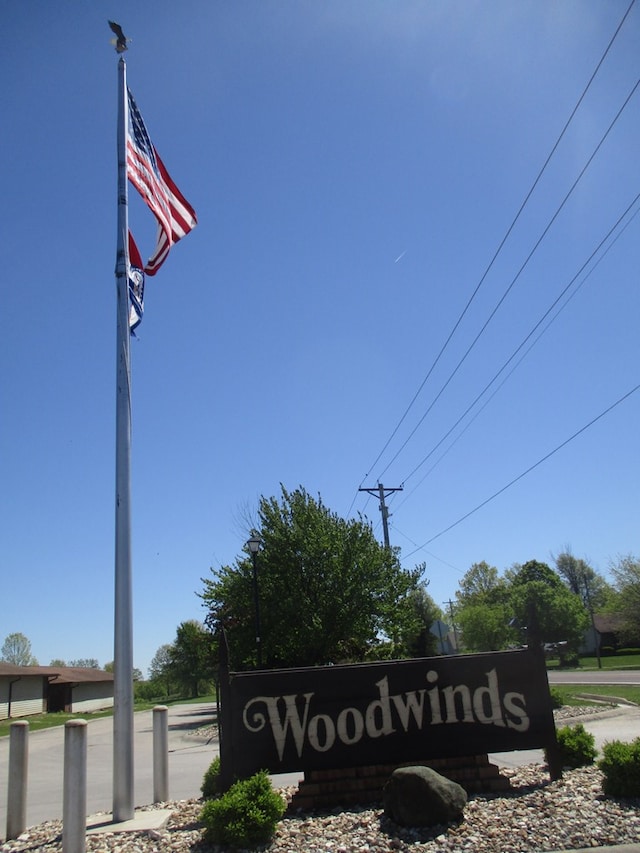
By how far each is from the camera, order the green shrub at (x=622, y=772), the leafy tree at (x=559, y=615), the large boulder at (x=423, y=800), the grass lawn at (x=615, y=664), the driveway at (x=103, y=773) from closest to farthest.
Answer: the large boulder at (x=423, y=800) < the green shrub at (x=622, y=772) < the driveway at (x=103, y=773) < the grass lawn at (x=615, y=664) < the leafy tree at (x=559, y=615)

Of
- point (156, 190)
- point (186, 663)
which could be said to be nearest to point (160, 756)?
point (156, 190)

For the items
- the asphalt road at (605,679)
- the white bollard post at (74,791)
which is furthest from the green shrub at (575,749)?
the asphalt road at (605,679)

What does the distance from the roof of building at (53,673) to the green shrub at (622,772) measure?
40.2 metres

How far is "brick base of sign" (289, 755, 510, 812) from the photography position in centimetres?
752

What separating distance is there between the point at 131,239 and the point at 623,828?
9.20 metres

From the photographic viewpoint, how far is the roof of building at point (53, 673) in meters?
42.0

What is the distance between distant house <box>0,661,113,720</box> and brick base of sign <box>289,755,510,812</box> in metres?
38.2

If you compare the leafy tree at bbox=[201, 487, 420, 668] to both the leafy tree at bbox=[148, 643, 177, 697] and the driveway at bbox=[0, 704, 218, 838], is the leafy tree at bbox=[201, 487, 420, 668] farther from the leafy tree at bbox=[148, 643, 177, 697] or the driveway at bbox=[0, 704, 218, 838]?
the leafy tree at bbox=[148, 643, 177, 697]

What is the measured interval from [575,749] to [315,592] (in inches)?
628

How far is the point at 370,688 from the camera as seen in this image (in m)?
8.01

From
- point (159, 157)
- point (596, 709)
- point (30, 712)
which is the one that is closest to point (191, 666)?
point (30, 712)

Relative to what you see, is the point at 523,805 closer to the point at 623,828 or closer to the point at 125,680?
the point at 623,828

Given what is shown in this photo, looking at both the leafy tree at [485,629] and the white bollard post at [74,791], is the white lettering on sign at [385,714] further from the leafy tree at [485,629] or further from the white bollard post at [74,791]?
the leafy tree at [485,629]

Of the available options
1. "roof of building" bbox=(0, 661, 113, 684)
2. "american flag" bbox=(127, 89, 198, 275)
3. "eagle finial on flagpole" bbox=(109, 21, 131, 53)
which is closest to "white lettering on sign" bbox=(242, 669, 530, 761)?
"american flag" bbox=(127, 89, 198, 275)
